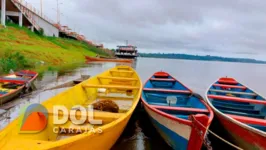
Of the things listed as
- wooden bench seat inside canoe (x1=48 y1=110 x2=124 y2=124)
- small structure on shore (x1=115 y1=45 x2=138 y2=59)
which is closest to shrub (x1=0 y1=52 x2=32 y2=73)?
wooden bench seat inside canoe (x1=48 y1=110 x2=124 y2=124)

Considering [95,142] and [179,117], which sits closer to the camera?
[95,142]

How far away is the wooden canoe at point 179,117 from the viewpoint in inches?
183

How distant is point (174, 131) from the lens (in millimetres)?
5305

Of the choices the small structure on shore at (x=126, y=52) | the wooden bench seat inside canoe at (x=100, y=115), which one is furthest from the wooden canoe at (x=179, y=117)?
the small structure on shore at (x=126, y=52)

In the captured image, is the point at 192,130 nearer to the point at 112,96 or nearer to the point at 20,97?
the point at 112,96

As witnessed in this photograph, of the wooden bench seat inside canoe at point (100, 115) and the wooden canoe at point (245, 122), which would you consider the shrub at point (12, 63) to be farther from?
the wooden canoe at point (245, 122)

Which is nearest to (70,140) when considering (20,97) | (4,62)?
(20,97)

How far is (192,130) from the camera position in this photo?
15.4 feet

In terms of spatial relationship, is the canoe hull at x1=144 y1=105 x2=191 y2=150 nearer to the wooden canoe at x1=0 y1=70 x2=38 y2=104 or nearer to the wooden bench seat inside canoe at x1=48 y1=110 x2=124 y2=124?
the wooden bench seat inside canoe at x1=48 y1=110 x2=124 y2=124

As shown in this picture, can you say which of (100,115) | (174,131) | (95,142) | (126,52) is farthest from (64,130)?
(126,52)

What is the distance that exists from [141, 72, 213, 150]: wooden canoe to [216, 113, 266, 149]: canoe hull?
0.61 meters

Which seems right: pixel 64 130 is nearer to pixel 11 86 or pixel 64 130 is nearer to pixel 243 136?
pixel 243 136

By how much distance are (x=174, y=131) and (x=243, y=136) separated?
5.40ft

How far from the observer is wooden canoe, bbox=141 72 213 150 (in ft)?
15.2
